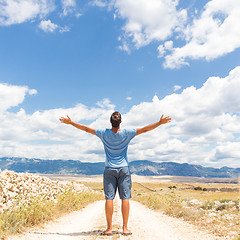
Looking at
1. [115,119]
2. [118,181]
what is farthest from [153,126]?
[118,181]

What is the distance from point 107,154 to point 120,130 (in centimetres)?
77

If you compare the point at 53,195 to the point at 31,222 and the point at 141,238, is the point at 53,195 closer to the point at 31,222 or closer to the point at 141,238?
the point at 31,222

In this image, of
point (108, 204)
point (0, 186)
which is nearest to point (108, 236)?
point (108, 204)

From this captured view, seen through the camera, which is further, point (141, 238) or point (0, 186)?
point (0, 186)

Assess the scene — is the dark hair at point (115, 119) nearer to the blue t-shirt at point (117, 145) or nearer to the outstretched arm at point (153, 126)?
the blue t-shirt at point (117, 145)

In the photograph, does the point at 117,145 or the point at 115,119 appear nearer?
the point at 117,145

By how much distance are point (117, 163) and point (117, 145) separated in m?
0.49

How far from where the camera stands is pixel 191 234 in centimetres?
700

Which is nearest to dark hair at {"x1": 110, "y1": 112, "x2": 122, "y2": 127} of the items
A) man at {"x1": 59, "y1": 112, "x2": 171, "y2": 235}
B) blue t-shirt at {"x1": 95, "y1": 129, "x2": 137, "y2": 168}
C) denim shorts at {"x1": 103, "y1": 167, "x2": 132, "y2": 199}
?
man at {"x1": 59, "y1": 112, "x2": 171, "y2": 235}

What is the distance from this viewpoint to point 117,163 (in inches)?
236

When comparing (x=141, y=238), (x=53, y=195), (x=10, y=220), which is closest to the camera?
(x=141, y=238)

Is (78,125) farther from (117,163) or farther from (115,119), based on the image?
(117,163)

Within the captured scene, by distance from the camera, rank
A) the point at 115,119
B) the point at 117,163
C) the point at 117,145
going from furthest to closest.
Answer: the point at 115,119
the point at 117,145
the point at 117,163

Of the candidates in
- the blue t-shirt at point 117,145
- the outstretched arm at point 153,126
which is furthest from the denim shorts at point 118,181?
the outstretched arm at point 153,126
